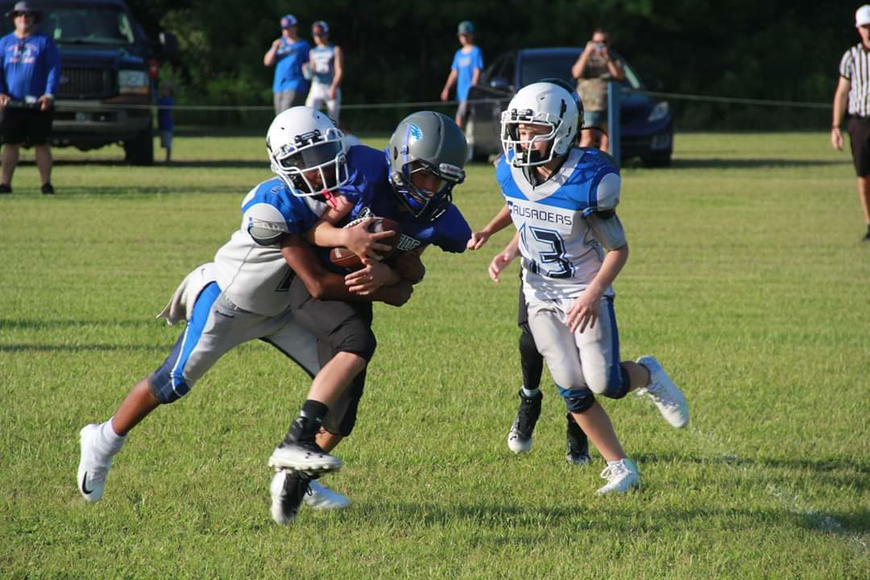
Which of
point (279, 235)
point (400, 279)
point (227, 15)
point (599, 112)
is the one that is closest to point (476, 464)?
point (400, 279)

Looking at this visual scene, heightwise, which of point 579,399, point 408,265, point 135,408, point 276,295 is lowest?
point 579,399

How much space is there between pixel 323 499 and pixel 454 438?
1073 mm

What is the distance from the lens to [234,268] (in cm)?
453

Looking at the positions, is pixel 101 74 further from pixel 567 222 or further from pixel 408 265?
pixel 408 265

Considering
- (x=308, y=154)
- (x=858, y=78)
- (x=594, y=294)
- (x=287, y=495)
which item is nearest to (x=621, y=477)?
(x=594, y=294)

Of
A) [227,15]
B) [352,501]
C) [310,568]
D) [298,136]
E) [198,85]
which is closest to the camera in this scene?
[310,568]

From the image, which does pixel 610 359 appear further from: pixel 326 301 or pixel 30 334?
pixel 30 334

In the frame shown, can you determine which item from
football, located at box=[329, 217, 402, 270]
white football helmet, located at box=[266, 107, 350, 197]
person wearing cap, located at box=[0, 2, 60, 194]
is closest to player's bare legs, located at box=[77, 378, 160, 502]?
football, located at box=[329, 217, 402, 270]

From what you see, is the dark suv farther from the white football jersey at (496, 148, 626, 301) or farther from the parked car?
the white football jersey at (496, 148, 626, 301)

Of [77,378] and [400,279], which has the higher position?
[400,279]

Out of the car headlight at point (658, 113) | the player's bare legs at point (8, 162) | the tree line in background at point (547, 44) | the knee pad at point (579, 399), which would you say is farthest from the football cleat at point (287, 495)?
the tree line in background at point (547, 44)

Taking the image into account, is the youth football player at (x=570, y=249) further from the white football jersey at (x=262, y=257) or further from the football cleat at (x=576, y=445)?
the white football jersey at (x=262, y=257)

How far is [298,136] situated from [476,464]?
166 centimetres

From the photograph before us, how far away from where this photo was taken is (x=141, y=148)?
1905cm
